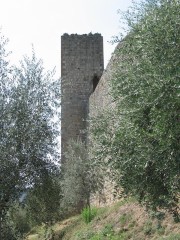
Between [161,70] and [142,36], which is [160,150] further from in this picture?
[142,36]

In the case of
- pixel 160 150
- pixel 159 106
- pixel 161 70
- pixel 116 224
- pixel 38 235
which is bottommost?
pixel 38 235

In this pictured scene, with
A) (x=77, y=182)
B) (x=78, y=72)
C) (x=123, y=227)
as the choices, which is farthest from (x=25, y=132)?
(x=78, y=72)

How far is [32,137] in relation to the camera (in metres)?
11.3

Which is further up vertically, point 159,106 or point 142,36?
point 142,36

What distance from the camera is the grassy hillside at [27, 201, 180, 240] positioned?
1054 centimetres

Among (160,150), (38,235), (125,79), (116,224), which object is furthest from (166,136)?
(38,235)

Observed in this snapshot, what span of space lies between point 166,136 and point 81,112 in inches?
759

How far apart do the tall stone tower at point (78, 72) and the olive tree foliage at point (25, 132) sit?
13.6 meters

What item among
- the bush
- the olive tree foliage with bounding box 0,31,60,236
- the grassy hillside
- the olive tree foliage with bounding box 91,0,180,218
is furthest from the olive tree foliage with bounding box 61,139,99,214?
the olive tree foliage with bounding box 91,0,180,218

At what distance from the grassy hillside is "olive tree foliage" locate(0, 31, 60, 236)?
7.44 ft

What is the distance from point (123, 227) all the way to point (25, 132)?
135 inches

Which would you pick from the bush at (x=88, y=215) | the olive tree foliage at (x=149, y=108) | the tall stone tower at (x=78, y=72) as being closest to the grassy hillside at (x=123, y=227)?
the bush at (x=88, y=215)

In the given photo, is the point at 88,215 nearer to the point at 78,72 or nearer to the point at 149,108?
the point at 149,108

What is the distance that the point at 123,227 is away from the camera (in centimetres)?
1238
